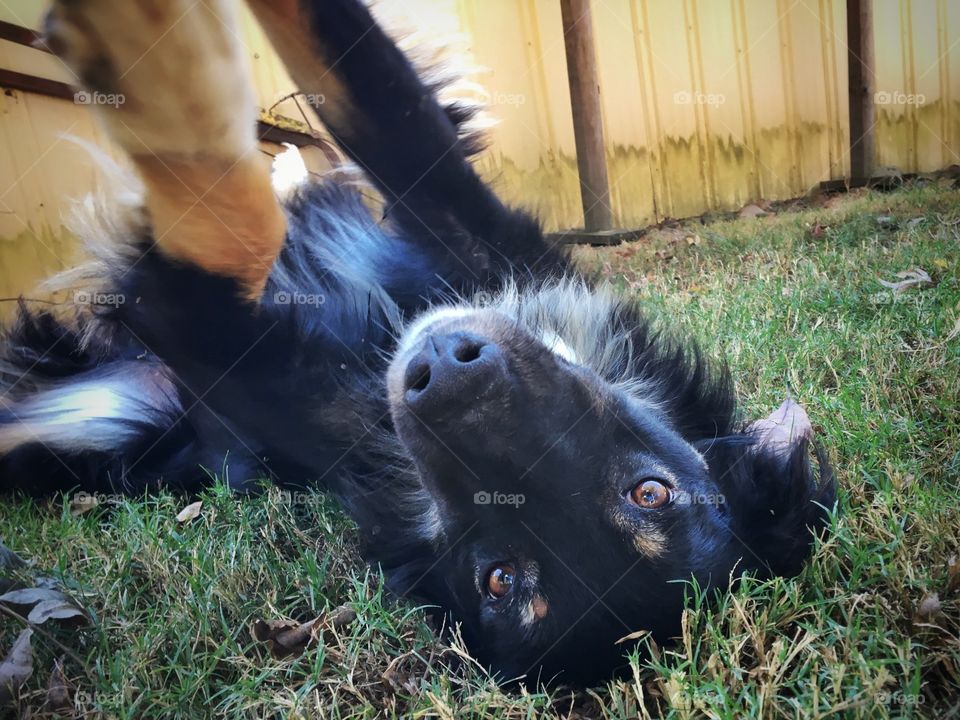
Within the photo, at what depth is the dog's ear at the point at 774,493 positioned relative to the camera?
1449mm

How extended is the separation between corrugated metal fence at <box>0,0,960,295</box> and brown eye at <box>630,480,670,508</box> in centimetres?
110

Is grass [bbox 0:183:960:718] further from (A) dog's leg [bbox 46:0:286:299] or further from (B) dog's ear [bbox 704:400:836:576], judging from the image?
(A) dog's leg [bbox 46:0:286:299]

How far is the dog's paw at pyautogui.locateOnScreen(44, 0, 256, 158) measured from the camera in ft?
5.08

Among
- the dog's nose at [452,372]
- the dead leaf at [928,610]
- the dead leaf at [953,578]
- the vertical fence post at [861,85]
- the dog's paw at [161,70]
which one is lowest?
the dead leaf at [928,610]

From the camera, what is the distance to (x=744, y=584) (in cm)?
134

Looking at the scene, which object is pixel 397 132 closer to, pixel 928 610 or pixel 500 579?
pixel 500 579

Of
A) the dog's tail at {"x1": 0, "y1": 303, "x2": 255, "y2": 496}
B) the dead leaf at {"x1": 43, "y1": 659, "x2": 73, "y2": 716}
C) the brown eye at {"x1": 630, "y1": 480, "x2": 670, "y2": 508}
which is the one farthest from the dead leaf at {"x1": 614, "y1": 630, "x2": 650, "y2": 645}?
the dog's tail at {"x1": 0, "y1": 303, "x2": 255, "y2": 496}


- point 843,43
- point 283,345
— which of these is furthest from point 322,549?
point 843,43

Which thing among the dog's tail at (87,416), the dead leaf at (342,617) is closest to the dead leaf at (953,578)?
the dead leaf at (342,617)

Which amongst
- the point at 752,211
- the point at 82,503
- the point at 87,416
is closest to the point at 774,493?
the point at 752,211

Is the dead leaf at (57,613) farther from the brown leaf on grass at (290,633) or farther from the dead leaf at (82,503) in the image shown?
the dead leaf at (82,503)

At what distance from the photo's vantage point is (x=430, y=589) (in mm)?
1610

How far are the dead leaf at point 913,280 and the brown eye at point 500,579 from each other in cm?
124

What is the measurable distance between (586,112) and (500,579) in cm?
147
